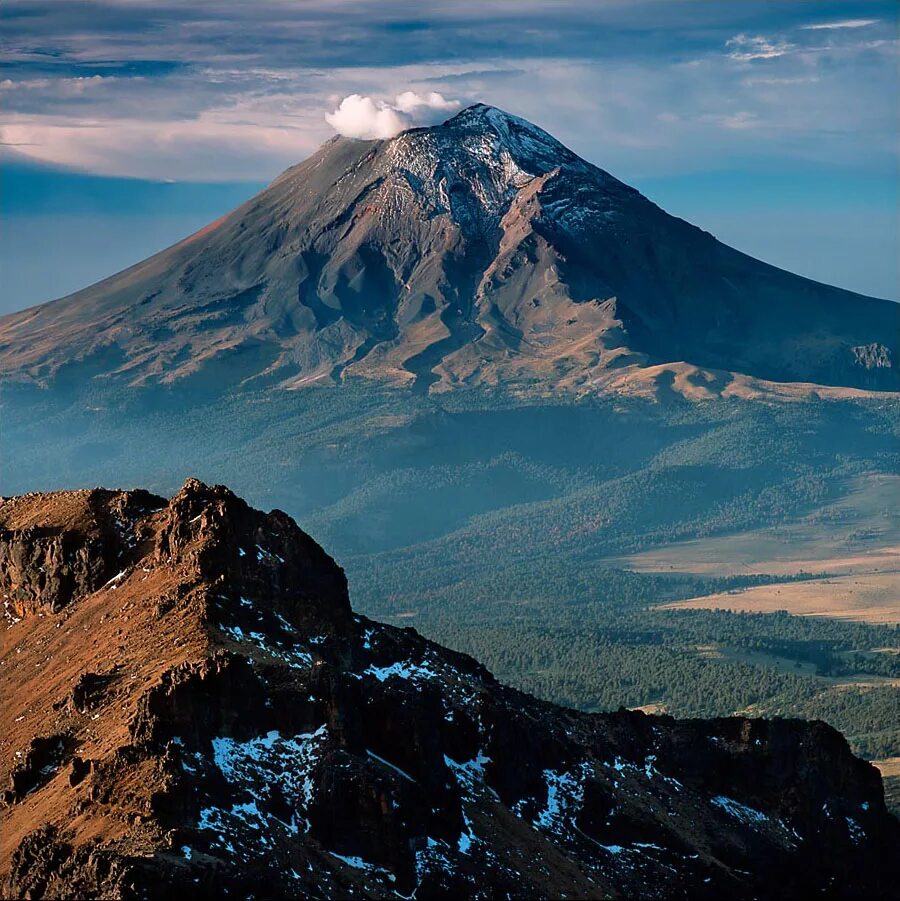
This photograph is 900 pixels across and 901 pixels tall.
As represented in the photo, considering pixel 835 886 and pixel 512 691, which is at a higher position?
pixel 512 691

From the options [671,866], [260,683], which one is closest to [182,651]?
[260,683]

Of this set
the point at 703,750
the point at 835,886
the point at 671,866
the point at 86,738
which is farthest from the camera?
the point at 703,750

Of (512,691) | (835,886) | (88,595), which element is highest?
(88,595)

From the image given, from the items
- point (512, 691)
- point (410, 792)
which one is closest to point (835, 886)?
point (512, 691)

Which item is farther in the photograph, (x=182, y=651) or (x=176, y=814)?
(x=182, y=651)

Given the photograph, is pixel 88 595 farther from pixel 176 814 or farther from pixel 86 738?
pixel 176 814

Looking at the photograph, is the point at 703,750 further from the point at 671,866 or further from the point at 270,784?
the point at 270,784

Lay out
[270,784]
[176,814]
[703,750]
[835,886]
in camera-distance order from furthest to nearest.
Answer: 1. [703,750]
2. [835,886]
3. [270,784]
4. [176,814]
